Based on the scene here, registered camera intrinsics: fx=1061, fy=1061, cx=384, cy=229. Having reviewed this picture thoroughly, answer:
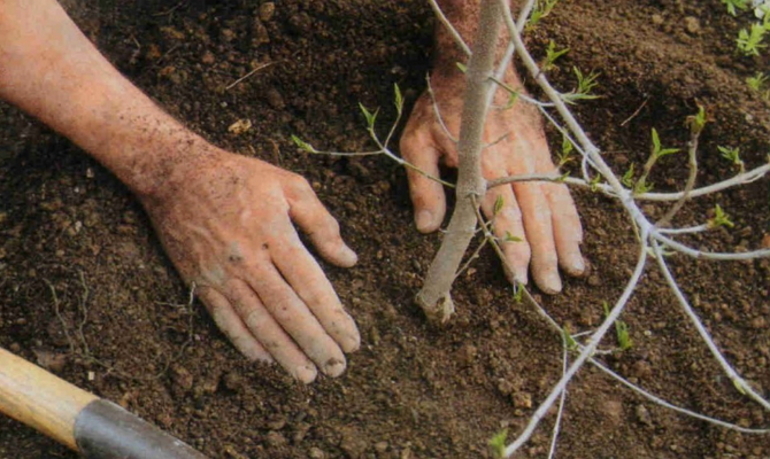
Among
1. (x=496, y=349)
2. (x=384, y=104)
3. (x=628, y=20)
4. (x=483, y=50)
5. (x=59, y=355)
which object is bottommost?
(x=59, y=355)

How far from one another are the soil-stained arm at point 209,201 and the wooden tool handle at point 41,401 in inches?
17.4

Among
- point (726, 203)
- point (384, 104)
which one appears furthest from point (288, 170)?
point (726, 203)

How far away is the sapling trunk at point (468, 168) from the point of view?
1.87 metres

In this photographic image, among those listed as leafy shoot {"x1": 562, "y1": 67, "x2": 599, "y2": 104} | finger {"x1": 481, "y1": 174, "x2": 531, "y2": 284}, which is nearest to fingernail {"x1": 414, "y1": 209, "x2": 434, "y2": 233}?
finger {"x1": 481, "y1": 174, "x2": 531, "y2": 284}

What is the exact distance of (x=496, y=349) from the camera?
2.48 meters

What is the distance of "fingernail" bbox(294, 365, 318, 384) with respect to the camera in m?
2.43

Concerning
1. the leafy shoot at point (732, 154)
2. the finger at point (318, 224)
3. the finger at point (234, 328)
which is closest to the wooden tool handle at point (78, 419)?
the finger at point (234, 328)

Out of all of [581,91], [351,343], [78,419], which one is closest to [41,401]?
[78,419]

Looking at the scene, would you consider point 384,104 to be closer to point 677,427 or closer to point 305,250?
point 305,250

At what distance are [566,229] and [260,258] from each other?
75 cm

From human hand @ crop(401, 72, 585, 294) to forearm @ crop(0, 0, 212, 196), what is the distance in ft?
1.86

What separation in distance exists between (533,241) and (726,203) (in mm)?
543

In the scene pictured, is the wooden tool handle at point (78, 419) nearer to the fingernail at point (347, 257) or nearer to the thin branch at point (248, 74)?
the fingernail at point (347, 257)

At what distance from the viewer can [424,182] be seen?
2590mm
